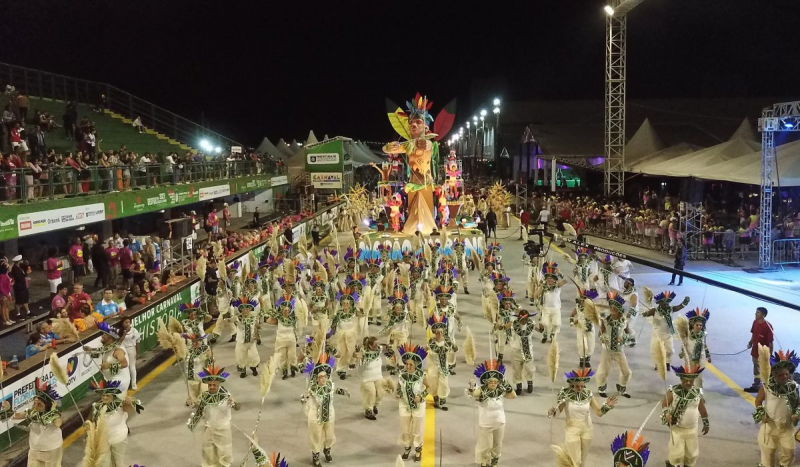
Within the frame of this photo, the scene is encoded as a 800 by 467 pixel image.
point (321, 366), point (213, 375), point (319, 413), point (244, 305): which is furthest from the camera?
point (244, 305)

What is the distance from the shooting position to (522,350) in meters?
11.2

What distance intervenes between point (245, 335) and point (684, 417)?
7503 mm

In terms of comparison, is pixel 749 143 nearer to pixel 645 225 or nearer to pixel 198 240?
pixel 645 225

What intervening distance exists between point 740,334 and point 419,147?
1281 cm

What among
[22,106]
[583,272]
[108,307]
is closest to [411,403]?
[108,307]

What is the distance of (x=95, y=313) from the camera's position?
1163cm

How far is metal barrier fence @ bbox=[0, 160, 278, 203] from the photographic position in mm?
15305

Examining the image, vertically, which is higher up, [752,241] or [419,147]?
[419,147]

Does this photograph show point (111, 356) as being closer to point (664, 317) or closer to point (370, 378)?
point (370, 378)

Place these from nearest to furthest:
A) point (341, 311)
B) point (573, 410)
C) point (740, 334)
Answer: point (573, 410)
point (341, 311)
point (740, 334)


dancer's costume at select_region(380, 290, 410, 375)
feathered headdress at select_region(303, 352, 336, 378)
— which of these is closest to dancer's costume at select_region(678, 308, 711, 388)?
dancer's costume at select_region(380, 290, 410, 375)

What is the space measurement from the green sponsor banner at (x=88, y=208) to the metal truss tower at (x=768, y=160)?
1915 cm

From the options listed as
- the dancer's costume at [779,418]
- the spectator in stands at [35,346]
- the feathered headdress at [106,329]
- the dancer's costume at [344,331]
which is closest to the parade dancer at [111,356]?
the feathered headdress at [106,329]

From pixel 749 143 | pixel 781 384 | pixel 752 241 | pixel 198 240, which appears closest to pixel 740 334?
pixel 781 384
